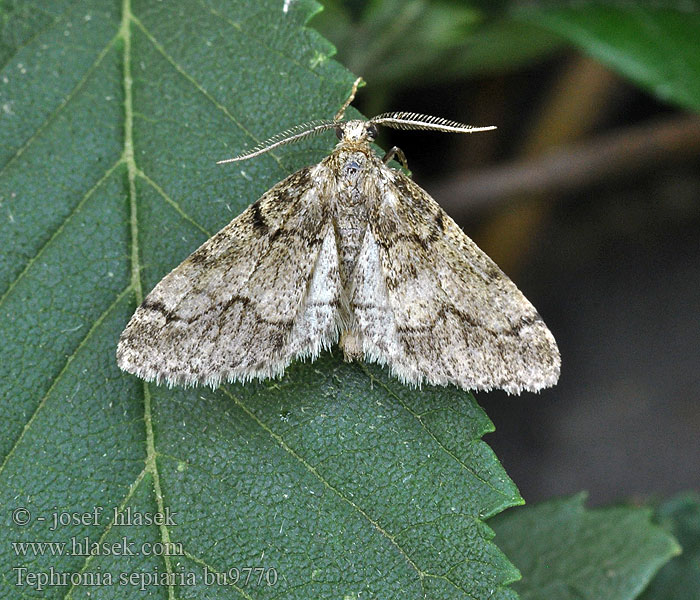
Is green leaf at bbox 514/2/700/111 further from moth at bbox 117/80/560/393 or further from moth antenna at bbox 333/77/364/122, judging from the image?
moth antenna at bbox 333/77/364/122

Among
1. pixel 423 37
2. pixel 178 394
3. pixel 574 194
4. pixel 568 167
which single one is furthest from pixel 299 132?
pixel 574 194

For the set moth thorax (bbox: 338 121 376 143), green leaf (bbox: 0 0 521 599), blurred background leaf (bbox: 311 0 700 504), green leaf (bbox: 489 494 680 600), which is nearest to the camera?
green leaf (bbox: 0 0 521 599)

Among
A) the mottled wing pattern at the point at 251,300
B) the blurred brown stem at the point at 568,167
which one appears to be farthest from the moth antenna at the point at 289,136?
the blurred brown stem at the point at 568,167

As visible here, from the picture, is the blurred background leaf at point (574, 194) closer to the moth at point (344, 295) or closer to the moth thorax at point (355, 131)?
the moth thorax at point (355, 131)

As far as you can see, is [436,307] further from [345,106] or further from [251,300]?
[345,106]

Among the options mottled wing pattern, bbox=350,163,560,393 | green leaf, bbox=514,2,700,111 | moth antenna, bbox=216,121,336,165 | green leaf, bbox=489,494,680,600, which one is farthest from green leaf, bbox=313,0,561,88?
green leaf, bbox=489,494,680,600

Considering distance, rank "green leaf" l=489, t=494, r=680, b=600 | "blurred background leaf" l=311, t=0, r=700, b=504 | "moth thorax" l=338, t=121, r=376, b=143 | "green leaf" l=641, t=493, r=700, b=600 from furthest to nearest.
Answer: "blurred background leaf" l=311, t=0, r=700, b=504, "green leaf" l=641, t=493, r=700, b=600, "green leaf" l=489, t=494, r=680, b=600, "moth thorax" l=338, t=121, r=376, b=143
